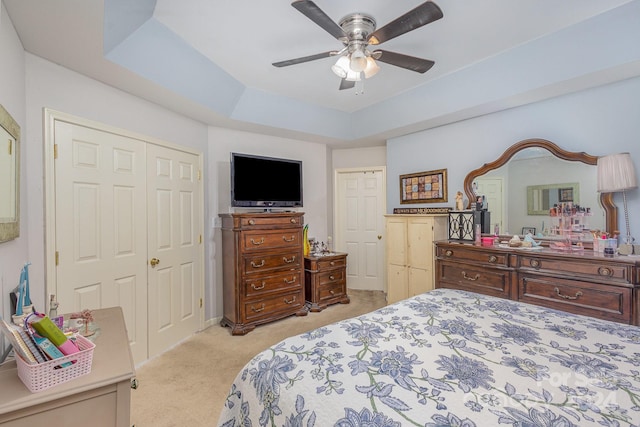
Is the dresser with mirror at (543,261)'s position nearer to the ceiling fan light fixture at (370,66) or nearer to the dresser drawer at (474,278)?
the dresser drawer at (474,278)

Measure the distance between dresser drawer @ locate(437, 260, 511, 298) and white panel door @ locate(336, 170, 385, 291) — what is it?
1.78 m

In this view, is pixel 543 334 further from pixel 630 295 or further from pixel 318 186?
pixel 318 186

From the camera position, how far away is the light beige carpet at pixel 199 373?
1.99m

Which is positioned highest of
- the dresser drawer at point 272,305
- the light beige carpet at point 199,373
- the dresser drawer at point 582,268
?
the dresser drawer at point 582,268

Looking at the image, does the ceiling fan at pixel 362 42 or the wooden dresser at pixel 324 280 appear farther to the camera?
the wooden dresser at pixel 324 280

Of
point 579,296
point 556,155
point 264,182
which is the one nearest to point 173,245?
point 264,182

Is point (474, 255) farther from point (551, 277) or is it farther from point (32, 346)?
point (32, 346)

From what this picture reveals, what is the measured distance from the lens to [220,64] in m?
2.75

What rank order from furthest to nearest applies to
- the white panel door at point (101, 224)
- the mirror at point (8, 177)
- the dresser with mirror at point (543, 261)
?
the white panel door at point (101, 224), the dresser with mirror at point (543, 261), the mirror at point (8, 177)

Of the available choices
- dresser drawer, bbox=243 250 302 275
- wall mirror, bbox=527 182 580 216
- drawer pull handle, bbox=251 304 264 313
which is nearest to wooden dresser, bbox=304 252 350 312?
dresser drawer, bbox=243 250 302 275

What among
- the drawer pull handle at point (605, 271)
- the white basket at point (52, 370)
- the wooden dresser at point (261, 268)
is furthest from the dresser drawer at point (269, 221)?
the drawer pull handle at point (605, 271)

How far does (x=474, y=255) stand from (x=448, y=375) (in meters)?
2.13

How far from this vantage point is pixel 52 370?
3.24 ft

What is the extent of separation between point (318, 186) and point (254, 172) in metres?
1.35
